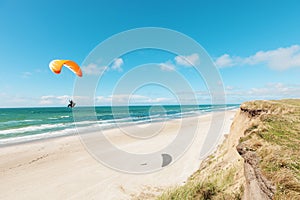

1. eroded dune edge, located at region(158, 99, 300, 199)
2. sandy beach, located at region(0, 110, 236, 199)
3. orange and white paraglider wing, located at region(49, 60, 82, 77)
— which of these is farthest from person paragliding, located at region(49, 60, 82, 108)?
eroded dune edge, located at region(158, 99, 300, 199)

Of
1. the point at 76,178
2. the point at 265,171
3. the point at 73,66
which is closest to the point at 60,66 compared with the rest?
the point at 73,66

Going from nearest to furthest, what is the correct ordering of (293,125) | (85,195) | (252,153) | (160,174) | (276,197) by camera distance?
(276,197), (252,153), (293,125), (85,195), (160,174)

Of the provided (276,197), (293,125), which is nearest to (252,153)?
(276,197)

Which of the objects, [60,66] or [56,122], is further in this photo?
[56,122]

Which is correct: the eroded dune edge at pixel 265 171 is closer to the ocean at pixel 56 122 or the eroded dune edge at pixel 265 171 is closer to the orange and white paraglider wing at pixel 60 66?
the orange and white paraglider wing at pixel 60 66

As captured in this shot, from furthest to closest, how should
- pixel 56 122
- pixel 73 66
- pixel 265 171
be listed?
pixel 56 122 → pixel 73 66 → pixel 265 171

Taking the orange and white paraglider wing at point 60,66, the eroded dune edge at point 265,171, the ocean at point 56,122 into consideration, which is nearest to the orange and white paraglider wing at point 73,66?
the orange and white paraglider wing at point 60,66

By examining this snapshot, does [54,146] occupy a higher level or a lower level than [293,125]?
lower

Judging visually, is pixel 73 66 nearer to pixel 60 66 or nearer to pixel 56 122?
pixel 60 66

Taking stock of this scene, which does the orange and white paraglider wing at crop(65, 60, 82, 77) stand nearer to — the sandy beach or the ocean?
the sandy beach

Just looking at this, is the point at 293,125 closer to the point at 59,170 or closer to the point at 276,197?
the point at 276,197

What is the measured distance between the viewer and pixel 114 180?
880cm

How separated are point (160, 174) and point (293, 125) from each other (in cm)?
678

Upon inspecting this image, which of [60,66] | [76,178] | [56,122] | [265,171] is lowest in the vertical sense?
[76,178]
